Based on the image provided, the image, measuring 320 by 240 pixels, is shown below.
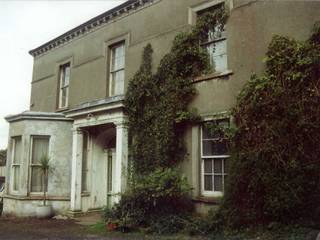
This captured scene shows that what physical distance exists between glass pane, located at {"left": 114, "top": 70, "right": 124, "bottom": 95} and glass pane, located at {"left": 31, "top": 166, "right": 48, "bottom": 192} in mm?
4384

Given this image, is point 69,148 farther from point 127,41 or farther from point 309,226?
point 309,226

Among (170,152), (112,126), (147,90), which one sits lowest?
(170,152)

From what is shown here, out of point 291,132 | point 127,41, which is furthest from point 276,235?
point 127,41

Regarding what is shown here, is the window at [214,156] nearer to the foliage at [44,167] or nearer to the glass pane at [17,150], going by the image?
the foliage at [44,167]

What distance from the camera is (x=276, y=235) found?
8609 millimetres

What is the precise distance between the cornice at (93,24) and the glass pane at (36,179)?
6.21 m

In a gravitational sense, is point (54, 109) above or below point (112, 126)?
above

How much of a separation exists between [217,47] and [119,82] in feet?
15.0

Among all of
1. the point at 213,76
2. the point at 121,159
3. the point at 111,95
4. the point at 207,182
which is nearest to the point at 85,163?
the point at 111,95

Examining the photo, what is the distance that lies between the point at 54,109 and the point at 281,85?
1126cm

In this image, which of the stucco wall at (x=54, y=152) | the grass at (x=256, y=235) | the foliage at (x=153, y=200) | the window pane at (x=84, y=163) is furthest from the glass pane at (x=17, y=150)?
the grass at (x=256, y=235)

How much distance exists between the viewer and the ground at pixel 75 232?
854cm

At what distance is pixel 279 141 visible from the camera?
9.20 metres

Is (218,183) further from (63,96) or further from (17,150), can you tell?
(63,96)
